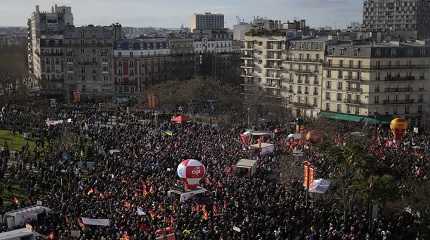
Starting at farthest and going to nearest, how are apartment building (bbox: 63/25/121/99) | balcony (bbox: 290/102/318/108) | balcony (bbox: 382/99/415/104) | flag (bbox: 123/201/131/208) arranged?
apartment building (bbox: 63/25/121/99) → balcony (bbox: 290/102/318/108) → balcony (bbox: 382/99/415/104) → flag (bbox: 123/201/131/208)

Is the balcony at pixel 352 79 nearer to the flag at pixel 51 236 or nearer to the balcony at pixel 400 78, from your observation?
the balcony at pixel 400 78

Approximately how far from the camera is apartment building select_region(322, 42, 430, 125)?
7150 centimetres

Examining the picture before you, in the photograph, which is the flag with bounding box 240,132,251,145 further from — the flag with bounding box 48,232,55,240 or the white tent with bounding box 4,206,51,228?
the flag with bounding box 48,232,55,240

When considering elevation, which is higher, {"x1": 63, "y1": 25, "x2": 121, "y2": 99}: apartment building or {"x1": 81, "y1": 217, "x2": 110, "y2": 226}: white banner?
{"x1": 63, "y1": 25, "x2": 121, "y2": 99}: apartment building

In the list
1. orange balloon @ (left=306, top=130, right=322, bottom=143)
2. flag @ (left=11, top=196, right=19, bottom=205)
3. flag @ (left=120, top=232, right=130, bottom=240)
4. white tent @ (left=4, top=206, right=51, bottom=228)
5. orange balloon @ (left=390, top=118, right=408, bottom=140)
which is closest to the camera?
flag @ (left=120, top=232, right=130, bottom=240)

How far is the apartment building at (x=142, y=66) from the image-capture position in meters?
104

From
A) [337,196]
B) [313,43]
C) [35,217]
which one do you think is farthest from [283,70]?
[35,217]

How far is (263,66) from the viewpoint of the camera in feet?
297

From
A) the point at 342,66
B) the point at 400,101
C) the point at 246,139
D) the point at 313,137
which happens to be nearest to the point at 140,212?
the point at 246,139

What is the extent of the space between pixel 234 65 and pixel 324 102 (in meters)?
38.9

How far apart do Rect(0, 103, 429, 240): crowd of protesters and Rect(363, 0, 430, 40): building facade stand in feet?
Answer: 349

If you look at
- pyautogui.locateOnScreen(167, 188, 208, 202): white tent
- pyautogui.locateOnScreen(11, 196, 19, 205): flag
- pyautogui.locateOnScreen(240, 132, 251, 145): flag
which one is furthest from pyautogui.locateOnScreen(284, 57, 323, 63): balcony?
pyautogui.locateOnScreen(11, 196, 19, 205): flag

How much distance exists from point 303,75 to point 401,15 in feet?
287

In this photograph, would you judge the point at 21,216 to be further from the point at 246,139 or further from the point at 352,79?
the point at 352,79
